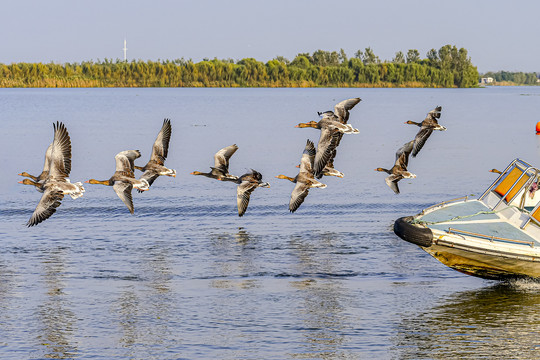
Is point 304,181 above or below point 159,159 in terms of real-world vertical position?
below

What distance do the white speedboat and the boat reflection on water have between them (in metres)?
0.65

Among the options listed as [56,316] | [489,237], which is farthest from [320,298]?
[56,316]

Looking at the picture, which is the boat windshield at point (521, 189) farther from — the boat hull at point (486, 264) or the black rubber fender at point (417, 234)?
the black rubber fender at point (417, 234)

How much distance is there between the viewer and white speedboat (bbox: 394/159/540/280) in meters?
20.0

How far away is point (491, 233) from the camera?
2053 cm

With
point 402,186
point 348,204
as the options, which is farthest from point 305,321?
point 402,186

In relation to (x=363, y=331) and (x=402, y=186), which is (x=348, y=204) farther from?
(x=363, y=331)

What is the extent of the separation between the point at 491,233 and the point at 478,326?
2.45m

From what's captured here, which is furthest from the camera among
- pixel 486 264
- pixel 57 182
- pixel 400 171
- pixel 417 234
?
pixel 400 171

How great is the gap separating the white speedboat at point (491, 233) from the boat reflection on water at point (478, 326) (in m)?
0.65

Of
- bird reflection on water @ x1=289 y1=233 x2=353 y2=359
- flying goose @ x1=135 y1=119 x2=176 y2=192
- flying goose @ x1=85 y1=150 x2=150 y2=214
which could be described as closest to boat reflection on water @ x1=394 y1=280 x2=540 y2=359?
bird reflection on water @ x1=289 y1=233 x2=353 y2=359

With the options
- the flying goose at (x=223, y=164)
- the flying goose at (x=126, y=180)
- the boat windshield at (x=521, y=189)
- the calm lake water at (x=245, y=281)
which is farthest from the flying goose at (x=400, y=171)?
the flying goose at (x=126, y=180)

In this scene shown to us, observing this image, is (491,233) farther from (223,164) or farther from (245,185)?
(223,164)

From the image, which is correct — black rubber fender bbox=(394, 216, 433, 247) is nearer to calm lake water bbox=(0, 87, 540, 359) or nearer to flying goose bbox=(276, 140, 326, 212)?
calm lake water bbox=(0, 87, 540, 359)
